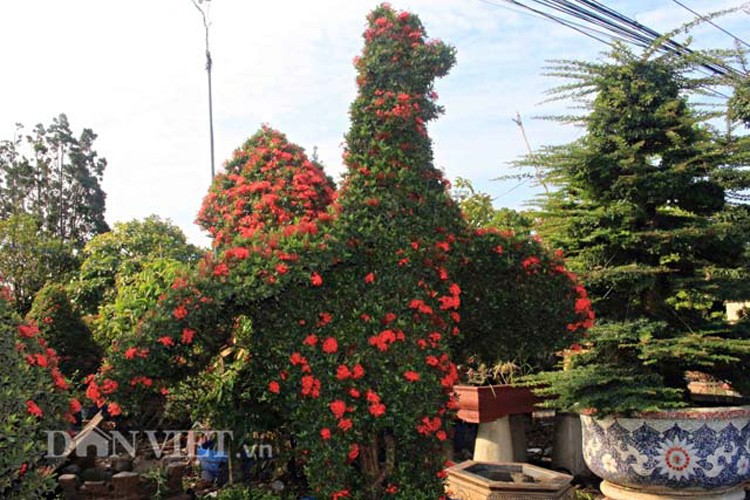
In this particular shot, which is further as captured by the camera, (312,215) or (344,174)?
(312,215)

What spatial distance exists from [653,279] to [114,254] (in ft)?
25.9

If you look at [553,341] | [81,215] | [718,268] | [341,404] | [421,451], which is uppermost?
[81,215]

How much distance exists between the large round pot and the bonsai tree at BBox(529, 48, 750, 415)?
0.63 feet

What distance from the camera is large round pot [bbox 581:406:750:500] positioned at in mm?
5277

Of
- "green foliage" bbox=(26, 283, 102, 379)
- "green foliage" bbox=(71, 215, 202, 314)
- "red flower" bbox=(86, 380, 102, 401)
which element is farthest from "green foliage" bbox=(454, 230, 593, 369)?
"green foliage" bbox=(71, 215, 202, 314)

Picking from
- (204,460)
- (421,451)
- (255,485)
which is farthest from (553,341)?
(204,460)

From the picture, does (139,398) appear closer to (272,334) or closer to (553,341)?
(272,334)

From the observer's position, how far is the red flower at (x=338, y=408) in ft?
12.3

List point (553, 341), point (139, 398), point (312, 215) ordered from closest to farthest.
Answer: point (139, 398)
point (553, 341)
point (312, 215)

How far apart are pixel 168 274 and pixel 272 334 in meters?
2.28

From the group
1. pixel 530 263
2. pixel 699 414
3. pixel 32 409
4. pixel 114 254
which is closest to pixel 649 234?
pixel 699 414

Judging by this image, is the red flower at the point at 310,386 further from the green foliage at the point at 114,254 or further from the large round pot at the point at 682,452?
the green foliage at the point at 114,254

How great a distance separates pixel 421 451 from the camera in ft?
13.0

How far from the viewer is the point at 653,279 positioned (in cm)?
571
